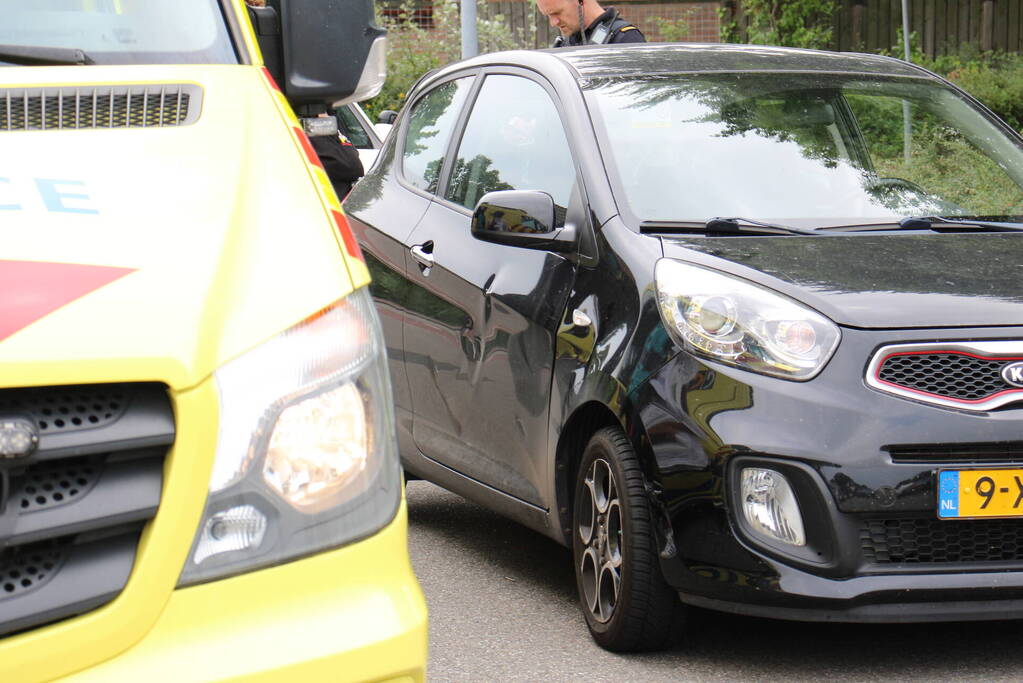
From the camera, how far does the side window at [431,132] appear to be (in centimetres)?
593

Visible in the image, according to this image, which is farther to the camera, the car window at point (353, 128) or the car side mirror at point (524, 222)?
the car window at point (353, 128)

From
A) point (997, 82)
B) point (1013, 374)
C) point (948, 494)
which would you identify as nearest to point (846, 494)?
point (948, 494)

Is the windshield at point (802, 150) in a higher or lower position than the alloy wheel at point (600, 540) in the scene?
higher

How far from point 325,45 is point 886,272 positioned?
1.58m

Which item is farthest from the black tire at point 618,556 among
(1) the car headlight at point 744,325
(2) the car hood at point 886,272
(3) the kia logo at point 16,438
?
(3) the kia logo at point 16,438

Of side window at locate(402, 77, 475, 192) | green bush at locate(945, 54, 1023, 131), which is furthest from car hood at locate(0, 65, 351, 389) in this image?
green bush at locate(945, 54, 1023, 131)

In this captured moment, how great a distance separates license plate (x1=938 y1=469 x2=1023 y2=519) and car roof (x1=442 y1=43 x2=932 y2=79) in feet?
6.39

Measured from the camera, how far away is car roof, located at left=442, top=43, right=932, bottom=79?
17.6ft

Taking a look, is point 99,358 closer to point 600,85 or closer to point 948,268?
point 948,268

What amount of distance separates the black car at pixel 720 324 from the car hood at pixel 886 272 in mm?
11

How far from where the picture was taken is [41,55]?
11.2ft

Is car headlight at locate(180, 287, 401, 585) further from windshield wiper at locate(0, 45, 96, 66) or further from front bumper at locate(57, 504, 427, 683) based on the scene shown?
windshield wiper at locate(0, 45, 96, 66)

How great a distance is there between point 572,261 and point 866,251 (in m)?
0.82

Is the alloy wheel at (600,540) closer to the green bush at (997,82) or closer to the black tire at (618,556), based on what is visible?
the black tire at (618,556)
